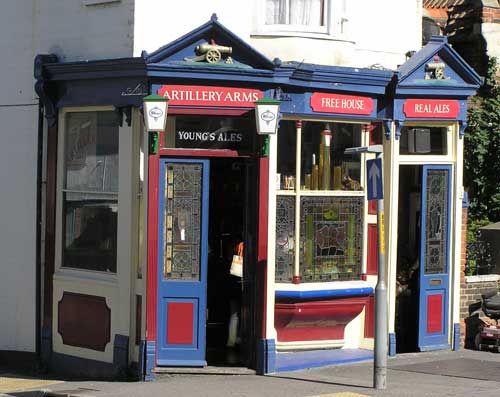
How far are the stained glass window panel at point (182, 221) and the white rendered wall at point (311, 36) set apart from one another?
1.55 meters

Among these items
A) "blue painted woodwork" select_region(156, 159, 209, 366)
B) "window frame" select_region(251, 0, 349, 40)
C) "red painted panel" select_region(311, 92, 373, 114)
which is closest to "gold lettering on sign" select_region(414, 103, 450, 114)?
"red painted panel" select_region(311, 92, 373, 114)

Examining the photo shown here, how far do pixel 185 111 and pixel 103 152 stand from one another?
150 cm

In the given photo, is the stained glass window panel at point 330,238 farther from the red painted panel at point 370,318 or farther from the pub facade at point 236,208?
the red painted panel at point 370,318

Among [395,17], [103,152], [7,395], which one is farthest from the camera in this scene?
[395,17]

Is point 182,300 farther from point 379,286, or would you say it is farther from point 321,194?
point 379,286

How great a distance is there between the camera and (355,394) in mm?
11648

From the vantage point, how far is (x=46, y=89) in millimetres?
13961

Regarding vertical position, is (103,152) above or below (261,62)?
below

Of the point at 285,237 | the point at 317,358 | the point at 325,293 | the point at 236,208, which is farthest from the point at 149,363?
the point at 236,208

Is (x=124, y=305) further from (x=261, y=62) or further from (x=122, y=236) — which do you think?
(x=261, y=62)

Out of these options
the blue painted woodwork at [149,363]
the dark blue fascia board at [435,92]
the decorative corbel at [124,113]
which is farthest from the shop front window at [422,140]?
the blue painted woodwork at [149,363]

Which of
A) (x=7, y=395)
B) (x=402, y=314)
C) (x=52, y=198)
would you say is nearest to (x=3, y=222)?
(x=52, y=198)

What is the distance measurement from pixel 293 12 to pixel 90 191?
11.4 ft

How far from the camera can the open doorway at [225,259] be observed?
13.9 metres
